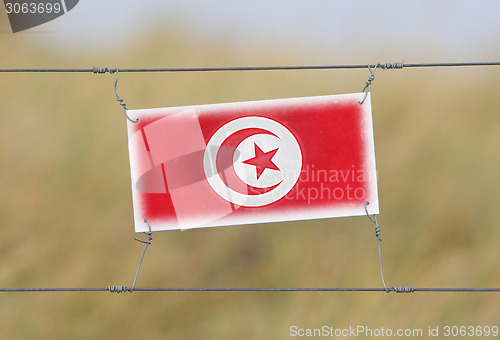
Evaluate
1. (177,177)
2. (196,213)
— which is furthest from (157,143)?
(196,213)

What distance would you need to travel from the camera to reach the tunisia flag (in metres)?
1.64

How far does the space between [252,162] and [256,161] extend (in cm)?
1

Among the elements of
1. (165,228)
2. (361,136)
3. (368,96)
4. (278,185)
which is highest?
(368,96)

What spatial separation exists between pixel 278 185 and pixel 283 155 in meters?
0.09

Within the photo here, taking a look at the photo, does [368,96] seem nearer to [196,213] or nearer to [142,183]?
[196,213]

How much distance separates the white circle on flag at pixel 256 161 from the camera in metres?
1.65

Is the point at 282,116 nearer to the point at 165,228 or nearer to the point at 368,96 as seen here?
the point at 368,96

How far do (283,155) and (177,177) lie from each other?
12.7 inches

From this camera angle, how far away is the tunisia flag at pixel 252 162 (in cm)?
164

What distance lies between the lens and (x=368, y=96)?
1659 mm

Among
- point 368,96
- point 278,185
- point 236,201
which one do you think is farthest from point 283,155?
point 368,96

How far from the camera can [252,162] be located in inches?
65.6

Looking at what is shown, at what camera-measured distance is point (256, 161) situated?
1.66 m

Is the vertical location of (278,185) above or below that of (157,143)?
below
